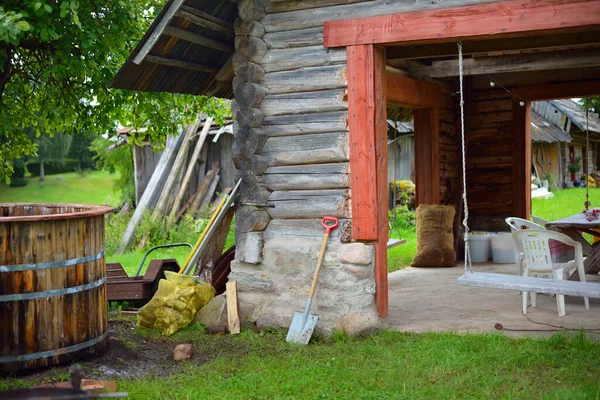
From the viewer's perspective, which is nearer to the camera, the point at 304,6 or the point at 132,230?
the point at 304,6

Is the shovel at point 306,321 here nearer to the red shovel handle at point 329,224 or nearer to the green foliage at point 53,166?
the red shovel handle at point 329,224

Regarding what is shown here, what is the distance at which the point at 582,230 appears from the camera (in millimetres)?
8453

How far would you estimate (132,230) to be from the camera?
1537cm

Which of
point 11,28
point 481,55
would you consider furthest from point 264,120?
point 481,55

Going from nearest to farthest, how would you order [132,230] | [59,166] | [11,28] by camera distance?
[11,28] < [132,230] < [59,166]

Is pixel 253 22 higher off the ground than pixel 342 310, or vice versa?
pixel 253 22

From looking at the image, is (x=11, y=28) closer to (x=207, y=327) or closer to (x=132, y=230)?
(x=207, y=327)

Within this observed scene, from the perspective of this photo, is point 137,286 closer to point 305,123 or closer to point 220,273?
point 220,273

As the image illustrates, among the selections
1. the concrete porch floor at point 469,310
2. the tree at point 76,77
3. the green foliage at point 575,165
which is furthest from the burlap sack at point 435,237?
the green foliage at point 575,165

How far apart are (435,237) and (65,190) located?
2822 cm

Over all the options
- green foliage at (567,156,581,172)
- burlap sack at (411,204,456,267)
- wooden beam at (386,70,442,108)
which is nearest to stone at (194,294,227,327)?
wooden beam at (386,70,442,108)

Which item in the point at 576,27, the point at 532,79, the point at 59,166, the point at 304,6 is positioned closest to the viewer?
the point at 576,27

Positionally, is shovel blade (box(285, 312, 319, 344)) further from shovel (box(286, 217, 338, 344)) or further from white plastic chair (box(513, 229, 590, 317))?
white plastic chair (box(513, 229, 590, 317))

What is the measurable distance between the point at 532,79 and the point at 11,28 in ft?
25.6
